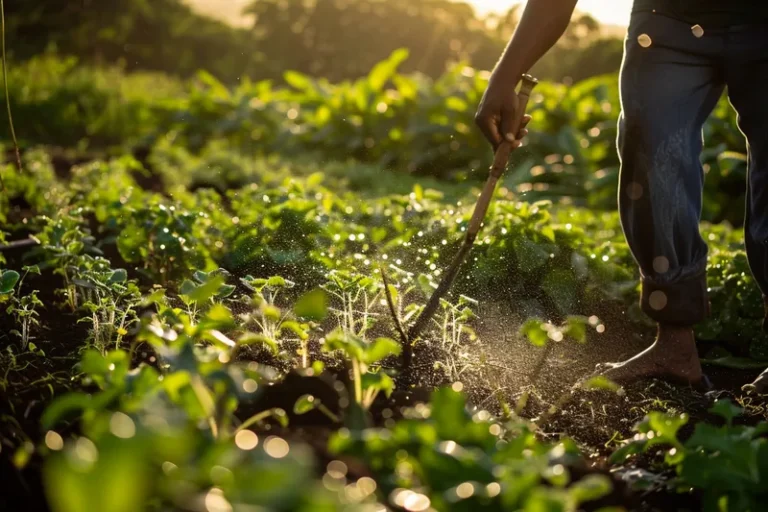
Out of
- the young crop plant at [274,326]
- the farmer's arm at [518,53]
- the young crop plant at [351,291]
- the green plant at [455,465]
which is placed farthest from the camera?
the farmer's arm at [518,53]

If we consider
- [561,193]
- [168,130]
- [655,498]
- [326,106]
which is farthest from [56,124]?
[655,498]

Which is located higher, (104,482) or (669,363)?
(104,482)

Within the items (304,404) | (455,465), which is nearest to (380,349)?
(304,404)

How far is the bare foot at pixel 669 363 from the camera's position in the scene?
8.79ft

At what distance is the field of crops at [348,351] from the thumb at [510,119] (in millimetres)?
558

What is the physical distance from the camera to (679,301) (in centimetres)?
266

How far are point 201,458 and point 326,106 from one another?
7.70m

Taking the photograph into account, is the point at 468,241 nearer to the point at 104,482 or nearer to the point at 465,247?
the point at 465,247

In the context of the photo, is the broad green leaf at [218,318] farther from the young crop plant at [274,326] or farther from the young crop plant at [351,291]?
the young crop plant at [351,291]

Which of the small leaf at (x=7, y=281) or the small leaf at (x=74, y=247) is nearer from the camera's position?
the small leaf at (x=7, y=281)

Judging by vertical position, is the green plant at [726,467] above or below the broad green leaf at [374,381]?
above

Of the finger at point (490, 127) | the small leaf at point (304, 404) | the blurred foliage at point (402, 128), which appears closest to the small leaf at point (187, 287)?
the small leaf at point (304, 404)

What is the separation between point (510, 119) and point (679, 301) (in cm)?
81

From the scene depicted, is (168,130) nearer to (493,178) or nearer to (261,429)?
(493,178)
